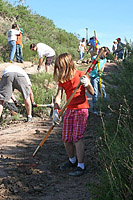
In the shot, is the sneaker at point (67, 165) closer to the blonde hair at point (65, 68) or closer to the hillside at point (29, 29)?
the blonde hair at point (65, 68)

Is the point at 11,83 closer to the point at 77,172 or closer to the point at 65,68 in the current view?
the point at 65,68

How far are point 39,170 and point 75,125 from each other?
772 mm

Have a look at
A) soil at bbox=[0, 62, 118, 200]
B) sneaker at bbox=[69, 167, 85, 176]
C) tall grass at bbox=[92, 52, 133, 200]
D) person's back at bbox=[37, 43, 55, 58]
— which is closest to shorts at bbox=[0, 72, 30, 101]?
soil at bbox=[0, 62, 118, 200]

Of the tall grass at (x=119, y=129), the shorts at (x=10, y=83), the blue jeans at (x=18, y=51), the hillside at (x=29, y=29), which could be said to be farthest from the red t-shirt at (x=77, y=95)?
the hillside at (x=29, y=29)

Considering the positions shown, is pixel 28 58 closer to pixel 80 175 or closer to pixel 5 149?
pixel 5 149

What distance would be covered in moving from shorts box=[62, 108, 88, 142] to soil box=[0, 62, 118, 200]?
36 cm

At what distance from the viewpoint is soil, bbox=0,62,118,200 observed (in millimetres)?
3260

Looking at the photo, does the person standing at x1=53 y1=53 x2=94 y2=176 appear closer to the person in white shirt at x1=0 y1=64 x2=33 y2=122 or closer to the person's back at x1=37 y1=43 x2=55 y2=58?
the person in white shirt at x1=0 y1=64 x2=33 y2=122

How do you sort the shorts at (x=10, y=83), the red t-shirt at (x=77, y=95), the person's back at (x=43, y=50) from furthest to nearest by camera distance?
the person's back at (x=43, y=50), the shorts at (x=10, y=83), the red t-shirt at (x=77, y=95)

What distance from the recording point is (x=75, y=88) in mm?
3844

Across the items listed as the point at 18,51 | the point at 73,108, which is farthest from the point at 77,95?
the point at 18,51

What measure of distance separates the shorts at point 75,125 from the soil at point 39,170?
360 mm

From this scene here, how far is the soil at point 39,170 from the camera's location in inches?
128

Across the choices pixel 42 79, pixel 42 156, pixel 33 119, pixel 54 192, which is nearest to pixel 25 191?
pixel 54 192
